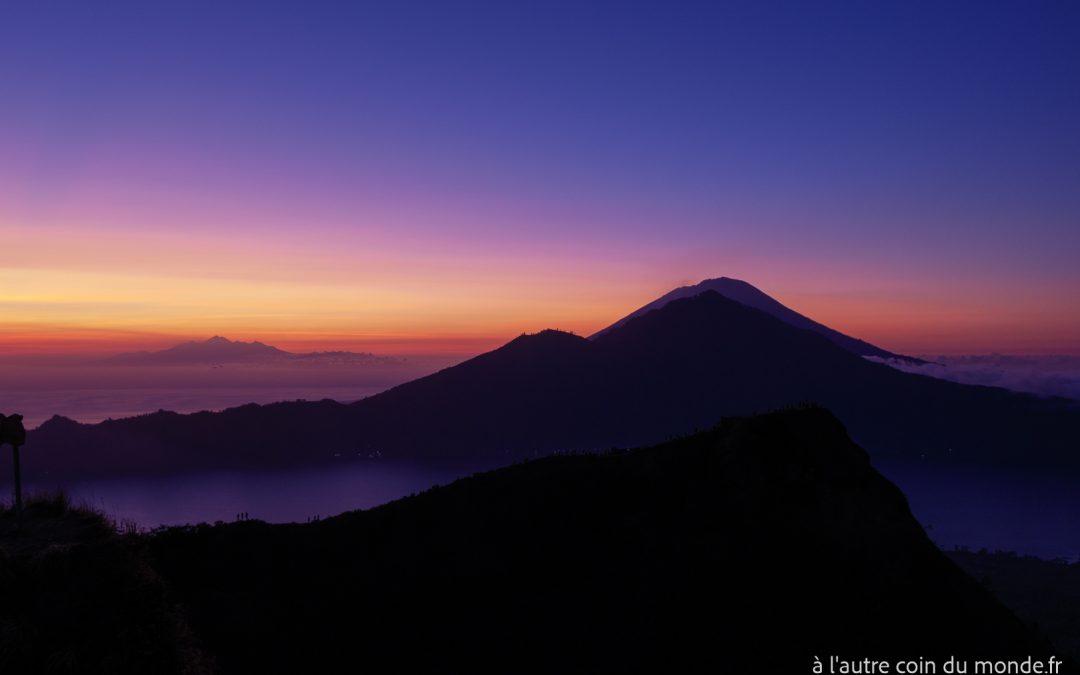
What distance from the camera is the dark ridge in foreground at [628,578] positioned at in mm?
17297

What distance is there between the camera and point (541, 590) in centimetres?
1945

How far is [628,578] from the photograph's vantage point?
63.4 ft

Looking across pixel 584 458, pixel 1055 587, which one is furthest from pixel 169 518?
pixel 1055 587

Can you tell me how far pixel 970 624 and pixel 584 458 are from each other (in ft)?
43.8

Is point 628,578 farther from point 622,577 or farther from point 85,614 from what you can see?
point 85,614

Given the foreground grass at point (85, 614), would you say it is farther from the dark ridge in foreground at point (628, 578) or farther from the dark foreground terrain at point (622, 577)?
the dark ridge in foreground at point (628, 578)

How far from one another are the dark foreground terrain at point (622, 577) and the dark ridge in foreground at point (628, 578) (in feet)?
0.18

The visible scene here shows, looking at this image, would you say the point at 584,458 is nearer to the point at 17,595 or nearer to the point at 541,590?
the point at 541,590

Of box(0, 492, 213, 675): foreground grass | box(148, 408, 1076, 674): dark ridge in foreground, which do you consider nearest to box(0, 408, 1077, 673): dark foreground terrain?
box(148, 408, 1076, 674): dark ridge in foreground

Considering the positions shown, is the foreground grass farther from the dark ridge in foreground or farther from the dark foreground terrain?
the dark ridge in foreground

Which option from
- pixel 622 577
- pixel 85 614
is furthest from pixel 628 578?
pixel 85 614

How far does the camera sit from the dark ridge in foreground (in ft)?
56.7

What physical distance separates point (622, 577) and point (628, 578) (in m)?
0.18

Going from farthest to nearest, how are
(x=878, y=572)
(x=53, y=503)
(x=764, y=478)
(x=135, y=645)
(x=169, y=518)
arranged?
(x=169, y=518) < (x=764, y=478) < (x=878, y=572) < (x=53, y=503) < (x=135, y=645)
